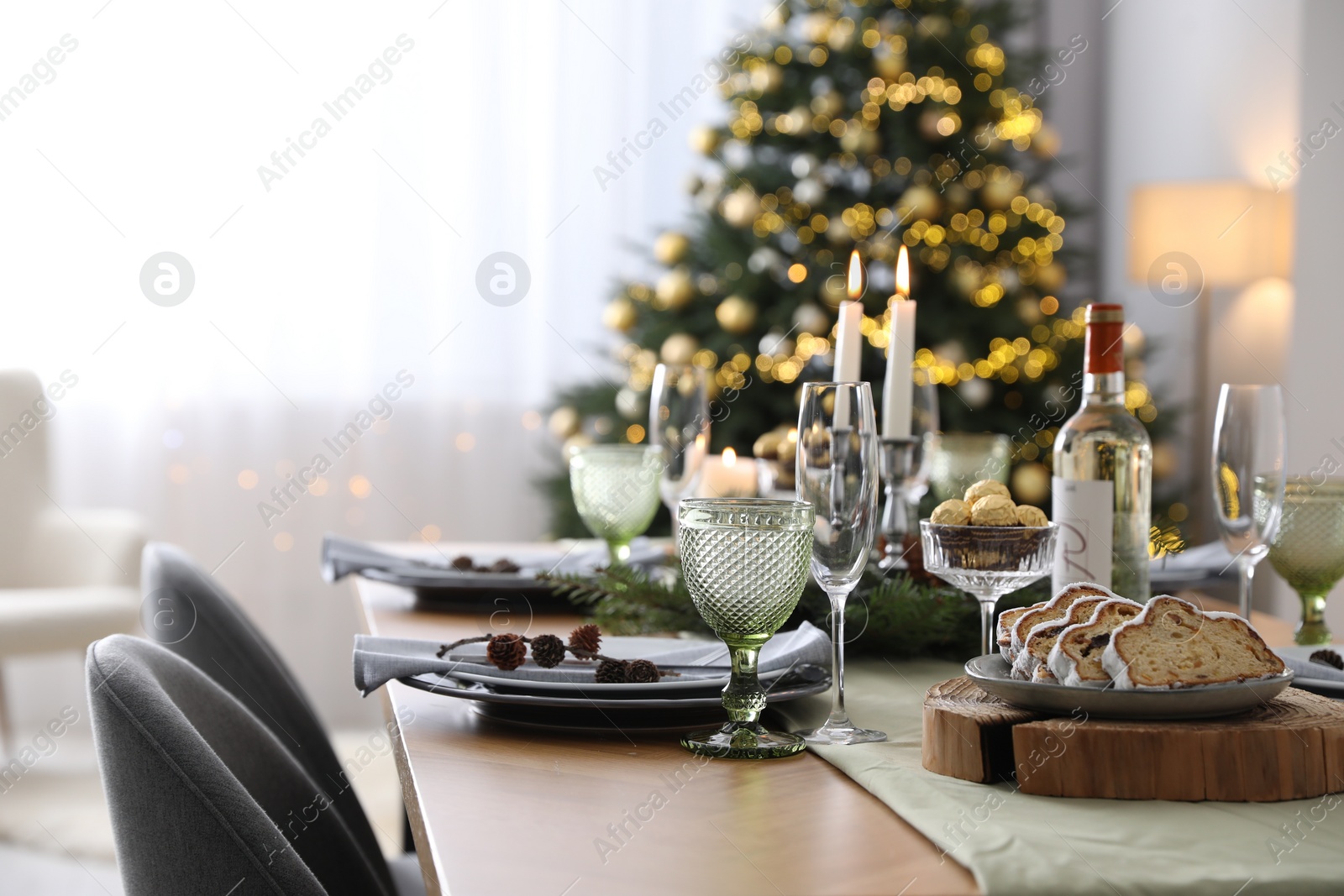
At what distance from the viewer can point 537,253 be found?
3.74 meters

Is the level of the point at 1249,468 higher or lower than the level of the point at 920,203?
lower

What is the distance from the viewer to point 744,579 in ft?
2.48

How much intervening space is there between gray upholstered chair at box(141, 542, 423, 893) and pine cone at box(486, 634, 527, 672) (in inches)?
15.8

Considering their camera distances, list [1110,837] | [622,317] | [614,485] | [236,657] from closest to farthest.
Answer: [1110,837], [236,657], [614,485], [622,317]

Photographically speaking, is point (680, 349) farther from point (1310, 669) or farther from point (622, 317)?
point (1310, 669)

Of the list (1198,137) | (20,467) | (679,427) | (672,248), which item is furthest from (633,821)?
(1198,137)

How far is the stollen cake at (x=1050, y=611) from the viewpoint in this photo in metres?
0.76

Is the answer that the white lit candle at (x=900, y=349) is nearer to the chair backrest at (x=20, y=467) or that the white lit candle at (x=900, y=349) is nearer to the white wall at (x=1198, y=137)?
the white wall at (x=1198, y=137)

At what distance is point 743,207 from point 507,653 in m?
2.34

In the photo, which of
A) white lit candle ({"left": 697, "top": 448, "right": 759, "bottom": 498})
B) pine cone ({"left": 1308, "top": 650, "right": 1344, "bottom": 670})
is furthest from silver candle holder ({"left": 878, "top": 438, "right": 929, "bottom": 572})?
pine cone ({"left": 1308, "top": 650, "right": 1344, "bottom": 670})

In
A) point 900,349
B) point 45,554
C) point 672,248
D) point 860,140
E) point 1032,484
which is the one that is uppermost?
point 860,140

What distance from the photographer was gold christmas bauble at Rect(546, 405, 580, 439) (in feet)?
11.0

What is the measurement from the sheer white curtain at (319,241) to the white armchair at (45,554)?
14 centimetres

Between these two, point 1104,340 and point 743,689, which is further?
point 1104,340
